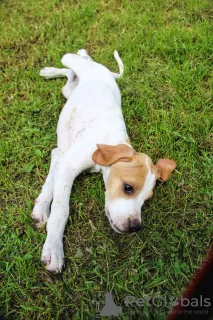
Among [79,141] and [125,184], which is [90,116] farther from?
[125,184]

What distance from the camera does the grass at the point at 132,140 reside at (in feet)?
10.2

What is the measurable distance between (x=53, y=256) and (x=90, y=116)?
1.58m

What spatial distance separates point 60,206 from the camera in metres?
3.35

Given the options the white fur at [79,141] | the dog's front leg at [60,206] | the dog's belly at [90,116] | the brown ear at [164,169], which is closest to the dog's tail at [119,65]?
the white fur at [79,141]

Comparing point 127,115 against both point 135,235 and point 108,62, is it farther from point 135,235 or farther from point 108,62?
point 135,235

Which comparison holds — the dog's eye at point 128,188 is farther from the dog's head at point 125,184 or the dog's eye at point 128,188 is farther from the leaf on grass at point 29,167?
the leaf on grass at point 29,167

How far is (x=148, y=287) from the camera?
313 cm

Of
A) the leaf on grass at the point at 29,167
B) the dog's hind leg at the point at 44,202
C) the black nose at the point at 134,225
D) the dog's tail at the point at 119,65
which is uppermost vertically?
the dog's tail at the point at 119,65

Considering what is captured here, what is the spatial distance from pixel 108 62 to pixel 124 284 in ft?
11.1

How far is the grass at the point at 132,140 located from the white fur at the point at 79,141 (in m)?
0.16

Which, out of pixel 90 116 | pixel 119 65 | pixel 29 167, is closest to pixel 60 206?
pixel 29 167

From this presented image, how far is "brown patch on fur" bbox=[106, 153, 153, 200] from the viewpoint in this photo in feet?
10.0

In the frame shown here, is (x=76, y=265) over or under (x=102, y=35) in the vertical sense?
under

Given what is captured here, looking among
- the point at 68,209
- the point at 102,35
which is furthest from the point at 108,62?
the point at 68,209
